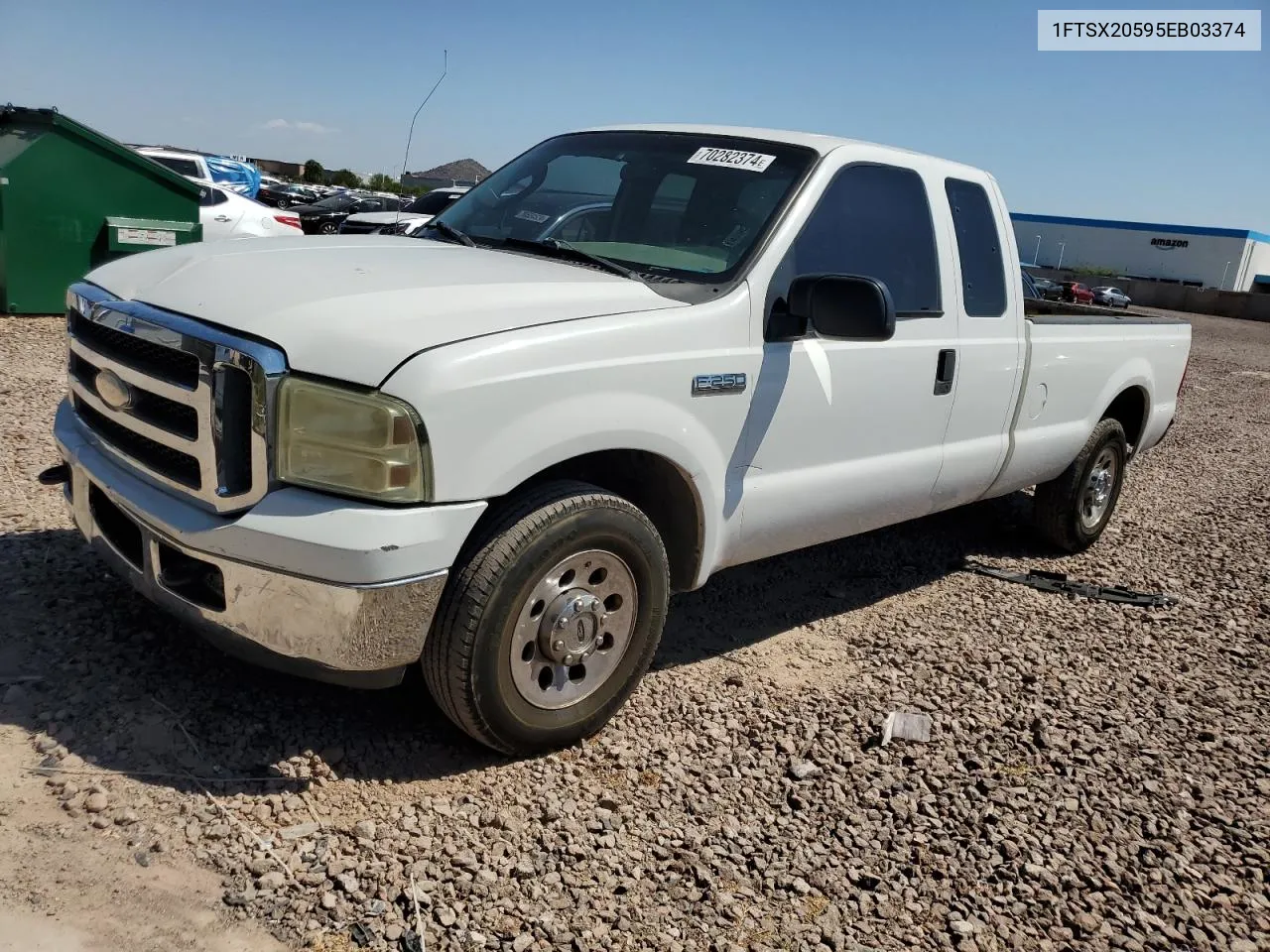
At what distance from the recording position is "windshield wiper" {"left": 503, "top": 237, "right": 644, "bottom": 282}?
3.46 m

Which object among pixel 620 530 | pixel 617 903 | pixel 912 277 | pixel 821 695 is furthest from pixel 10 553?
pixel 912 277

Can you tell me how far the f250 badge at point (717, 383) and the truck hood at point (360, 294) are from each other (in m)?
0.25

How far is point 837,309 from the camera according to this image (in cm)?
334

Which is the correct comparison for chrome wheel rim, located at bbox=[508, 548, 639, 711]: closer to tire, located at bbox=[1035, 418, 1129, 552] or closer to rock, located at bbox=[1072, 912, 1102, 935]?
rock, located at bbox=[1072, 912, 1102, 935]

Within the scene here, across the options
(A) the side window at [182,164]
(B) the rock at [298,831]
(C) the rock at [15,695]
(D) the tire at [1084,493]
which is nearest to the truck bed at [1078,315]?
(D) the tire at [1084,493]

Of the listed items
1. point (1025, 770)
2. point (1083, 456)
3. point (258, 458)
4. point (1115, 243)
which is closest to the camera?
point (258, 458)

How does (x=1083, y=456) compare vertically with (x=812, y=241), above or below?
below

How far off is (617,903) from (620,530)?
1.03 meters

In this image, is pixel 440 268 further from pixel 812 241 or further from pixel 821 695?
pixel 821 695

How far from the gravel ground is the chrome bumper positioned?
416mm

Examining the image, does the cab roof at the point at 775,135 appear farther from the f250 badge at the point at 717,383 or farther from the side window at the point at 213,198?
the side window at the point at 213,198

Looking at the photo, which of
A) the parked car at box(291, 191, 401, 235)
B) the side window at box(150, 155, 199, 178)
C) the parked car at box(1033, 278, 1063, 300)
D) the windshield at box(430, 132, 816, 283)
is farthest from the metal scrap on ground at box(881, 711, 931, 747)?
the parked car at box(291, 191, 401, 235)

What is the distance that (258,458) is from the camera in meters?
2.60

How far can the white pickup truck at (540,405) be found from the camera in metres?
2.60
